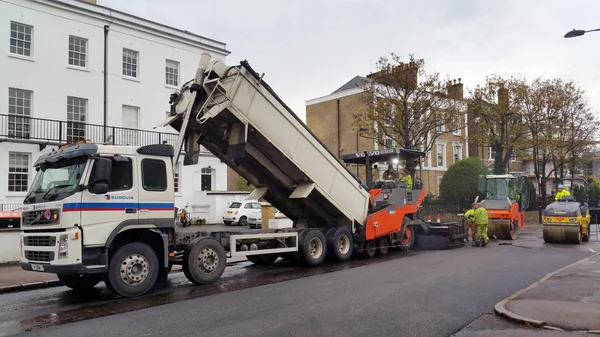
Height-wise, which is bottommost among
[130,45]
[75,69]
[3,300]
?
[3,300]

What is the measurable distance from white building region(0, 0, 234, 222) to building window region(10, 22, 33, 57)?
0.13ft

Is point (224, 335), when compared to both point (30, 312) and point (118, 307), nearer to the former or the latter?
point (118, 307)

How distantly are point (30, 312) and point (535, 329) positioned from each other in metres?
7.13

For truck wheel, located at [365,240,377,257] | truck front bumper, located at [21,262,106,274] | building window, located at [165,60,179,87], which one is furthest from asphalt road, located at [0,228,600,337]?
building window, located at [165,60,179,87]

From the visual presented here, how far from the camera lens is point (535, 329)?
19.8 feet


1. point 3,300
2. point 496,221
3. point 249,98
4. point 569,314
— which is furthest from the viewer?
point 496,221

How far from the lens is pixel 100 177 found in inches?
315

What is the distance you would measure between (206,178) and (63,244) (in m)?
19.3

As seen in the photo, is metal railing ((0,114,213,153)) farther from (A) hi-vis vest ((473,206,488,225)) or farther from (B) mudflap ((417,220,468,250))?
(A) hi-vis vest ((473,206,488,225))

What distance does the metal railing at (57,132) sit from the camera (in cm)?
2011

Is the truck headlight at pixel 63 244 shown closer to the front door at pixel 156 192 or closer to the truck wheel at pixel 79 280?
the front door at pixel 156 192

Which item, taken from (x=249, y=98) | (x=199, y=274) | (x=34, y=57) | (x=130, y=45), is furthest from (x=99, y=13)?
(x=199, y=274)

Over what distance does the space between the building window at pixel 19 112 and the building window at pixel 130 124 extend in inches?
165

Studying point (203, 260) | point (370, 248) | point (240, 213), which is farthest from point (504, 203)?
point (203, 260)
